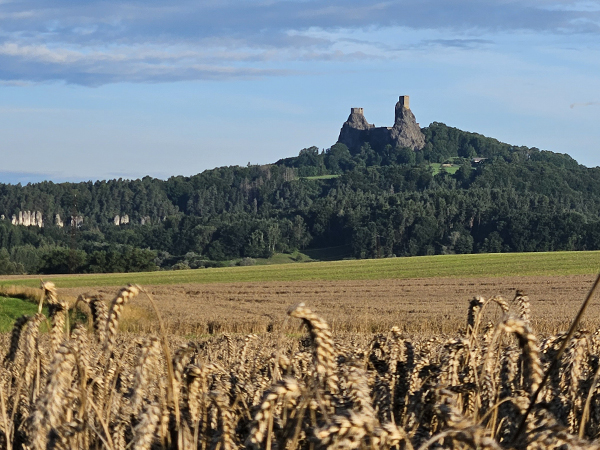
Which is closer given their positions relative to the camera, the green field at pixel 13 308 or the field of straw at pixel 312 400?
the field of straw at pixel 312 400

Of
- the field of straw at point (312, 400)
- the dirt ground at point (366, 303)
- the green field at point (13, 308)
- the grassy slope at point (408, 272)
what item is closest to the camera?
the field of straw at point (312, 400)

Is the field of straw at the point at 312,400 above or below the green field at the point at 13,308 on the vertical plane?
above

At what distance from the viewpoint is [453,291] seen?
45.6m

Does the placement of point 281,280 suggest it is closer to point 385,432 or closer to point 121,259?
point 121,259

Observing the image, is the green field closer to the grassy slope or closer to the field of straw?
the grassy slope

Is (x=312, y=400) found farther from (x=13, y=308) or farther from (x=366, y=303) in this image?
(x=366, y=303)

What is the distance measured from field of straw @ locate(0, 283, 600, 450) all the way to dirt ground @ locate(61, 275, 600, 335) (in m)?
10.0

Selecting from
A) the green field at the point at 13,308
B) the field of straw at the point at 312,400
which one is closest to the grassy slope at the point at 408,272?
the green field at the point at 13,308

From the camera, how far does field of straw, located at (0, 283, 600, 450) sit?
245 cm

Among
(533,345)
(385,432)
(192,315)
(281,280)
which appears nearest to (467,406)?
(533,345)

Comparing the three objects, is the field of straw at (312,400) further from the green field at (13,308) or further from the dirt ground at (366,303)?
the green field at (13,308)

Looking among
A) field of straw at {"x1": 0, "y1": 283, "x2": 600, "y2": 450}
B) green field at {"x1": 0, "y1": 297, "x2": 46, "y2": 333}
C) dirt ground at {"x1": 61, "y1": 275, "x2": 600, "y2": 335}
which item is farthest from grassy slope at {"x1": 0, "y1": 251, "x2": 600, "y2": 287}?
field of straw at {"x1": 0, "y1": 283, "x2": 600, "y2": 450}

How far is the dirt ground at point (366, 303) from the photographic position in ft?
86.1

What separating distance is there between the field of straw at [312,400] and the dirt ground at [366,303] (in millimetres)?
10030
